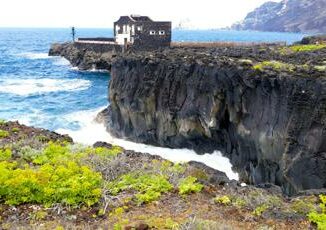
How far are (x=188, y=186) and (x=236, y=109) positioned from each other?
16.7m

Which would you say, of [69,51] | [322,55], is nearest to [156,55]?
[322,55]

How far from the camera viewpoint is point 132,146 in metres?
39.2

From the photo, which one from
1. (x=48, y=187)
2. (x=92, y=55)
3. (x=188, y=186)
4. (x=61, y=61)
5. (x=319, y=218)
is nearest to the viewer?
(x=319, y=218)

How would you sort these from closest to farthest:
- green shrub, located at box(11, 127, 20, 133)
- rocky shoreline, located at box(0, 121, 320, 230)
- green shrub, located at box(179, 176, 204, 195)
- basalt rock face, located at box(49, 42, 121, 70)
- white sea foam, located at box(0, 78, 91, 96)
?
1. rocky shoreline, located at box(0, 121, 320, 230)
2. green shrub, located at box(179, 176, 204, 195)
3. green shrub, located at box(11, 127, 20, 133)
4. white sea foam, located at box(0, 78, 91, 96)
5. basalt rock face, located at box(49, 42, 121, 70)

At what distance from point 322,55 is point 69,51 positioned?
80220 mm

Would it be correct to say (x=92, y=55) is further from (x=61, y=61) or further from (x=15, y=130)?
(x=15, y=130)

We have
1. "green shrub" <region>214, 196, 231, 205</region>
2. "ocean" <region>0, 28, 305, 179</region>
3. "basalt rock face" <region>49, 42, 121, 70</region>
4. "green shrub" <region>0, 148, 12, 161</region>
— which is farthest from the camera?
"basalt rock face" <region>49, 42, 121, 70</region>

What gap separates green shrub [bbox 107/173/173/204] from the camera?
14.8 meters

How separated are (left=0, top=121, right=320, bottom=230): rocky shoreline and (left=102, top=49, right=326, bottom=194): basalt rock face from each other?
836 centimetres

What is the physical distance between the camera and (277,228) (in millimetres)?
13281

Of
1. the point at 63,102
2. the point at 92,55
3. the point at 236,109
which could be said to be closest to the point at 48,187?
the point at 236,109

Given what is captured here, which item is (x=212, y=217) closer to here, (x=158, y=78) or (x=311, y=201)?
(x=311, y=201)

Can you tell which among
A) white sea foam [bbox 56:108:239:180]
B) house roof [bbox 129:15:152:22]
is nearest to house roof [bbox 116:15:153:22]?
house roof [bbox 129:15:152:22]

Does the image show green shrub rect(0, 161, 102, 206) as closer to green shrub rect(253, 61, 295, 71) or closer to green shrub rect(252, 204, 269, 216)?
green shrub rect(252, 204, 269, 216)
